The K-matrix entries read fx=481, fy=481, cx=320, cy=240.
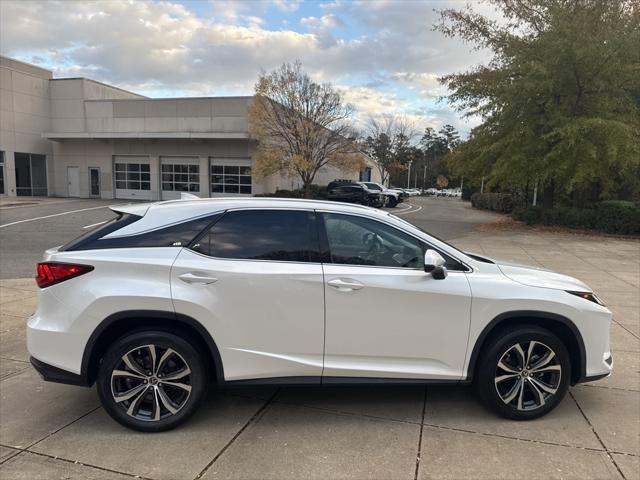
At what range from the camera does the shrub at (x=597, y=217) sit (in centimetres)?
1811

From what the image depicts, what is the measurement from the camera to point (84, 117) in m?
34.3

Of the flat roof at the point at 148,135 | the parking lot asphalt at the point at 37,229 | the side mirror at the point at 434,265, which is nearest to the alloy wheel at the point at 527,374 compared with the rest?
the side mirror at the point at 434,265

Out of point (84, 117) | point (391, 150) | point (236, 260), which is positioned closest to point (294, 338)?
point (236, 260)

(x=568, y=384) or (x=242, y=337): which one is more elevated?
(x=242, y=337)

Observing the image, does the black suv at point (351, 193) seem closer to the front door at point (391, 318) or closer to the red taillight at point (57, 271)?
the front door at point (391, 318)

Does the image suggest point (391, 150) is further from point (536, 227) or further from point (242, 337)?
point (242, 337)

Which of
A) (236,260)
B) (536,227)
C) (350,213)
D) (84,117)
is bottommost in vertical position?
(536,227)

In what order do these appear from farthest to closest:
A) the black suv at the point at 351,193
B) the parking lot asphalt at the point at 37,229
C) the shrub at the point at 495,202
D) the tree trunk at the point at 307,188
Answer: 1. the shrub at the point at 495,202
2. the black suv at the point at 351,193
3. the tree trunk at the point at 307,188
4. the parking lot asphalt at the point at 37,229

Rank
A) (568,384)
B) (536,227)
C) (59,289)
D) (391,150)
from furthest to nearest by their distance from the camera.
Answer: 1. (391,150)
2. (536,227)
3. (568,384)
4. (59,289)

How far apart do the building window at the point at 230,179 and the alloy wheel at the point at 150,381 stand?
92.1 feet

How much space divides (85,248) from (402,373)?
2.47 metres

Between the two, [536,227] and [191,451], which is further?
[536,227]

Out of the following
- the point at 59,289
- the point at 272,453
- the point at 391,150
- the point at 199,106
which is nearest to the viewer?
the point at 272,453

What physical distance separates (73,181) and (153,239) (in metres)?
36.8
